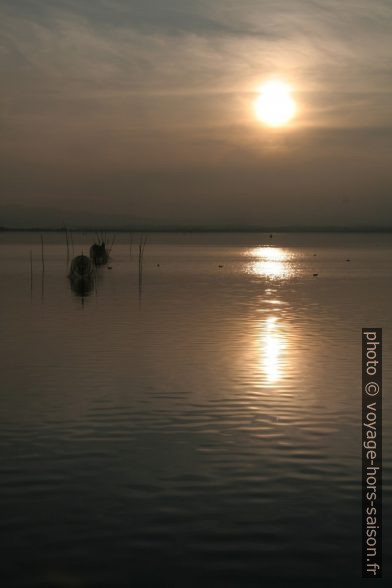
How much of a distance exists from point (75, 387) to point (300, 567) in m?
9.81

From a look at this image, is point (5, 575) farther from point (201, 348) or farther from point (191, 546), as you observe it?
point (201, 348)

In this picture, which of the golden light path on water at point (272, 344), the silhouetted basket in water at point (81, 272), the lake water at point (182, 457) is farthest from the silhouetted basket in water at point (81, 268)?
the lake water at point (182, 457)

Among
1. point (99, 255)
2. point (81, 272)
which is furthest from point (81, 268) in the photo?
point (99, 255)

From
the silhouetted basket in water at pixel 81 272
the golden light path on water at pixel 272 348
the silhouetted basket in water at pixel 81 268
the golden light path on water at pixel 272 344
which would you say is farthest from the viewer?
the silhouetted basket in water at pixel 81 268

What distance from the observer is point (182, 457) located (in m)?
12.4

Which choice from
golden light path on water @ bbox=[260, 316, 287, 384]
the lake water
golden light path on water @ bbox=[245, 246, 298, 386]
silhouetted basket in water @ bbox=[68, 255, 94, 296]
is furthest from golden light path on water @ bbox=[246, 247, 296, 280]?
the lake water

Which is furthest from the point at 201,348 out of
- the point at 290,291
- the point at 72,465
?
the point at 290,291

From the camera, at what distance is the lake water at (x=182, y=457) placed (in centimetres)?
879

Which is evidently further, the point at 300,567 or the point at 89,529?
the point at 89,529

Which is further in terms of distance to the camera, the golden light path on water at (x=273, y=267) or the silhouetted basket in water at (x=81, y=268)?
the golden light path on water at (x=273, y=267)

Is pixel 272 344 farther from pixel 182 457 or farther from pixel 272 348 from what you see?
pixel 182 457

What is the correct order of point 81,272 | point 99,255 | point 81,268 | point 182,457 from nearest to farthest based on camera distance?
point 182,457
point 81,268
point 81,272
point 99,255

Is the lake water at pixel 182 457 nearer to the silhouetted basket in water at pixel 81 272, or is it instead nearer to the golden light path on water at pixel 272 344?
the golden light path on water at pixel 272 344

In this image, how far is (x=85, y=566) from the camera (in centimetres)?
859
